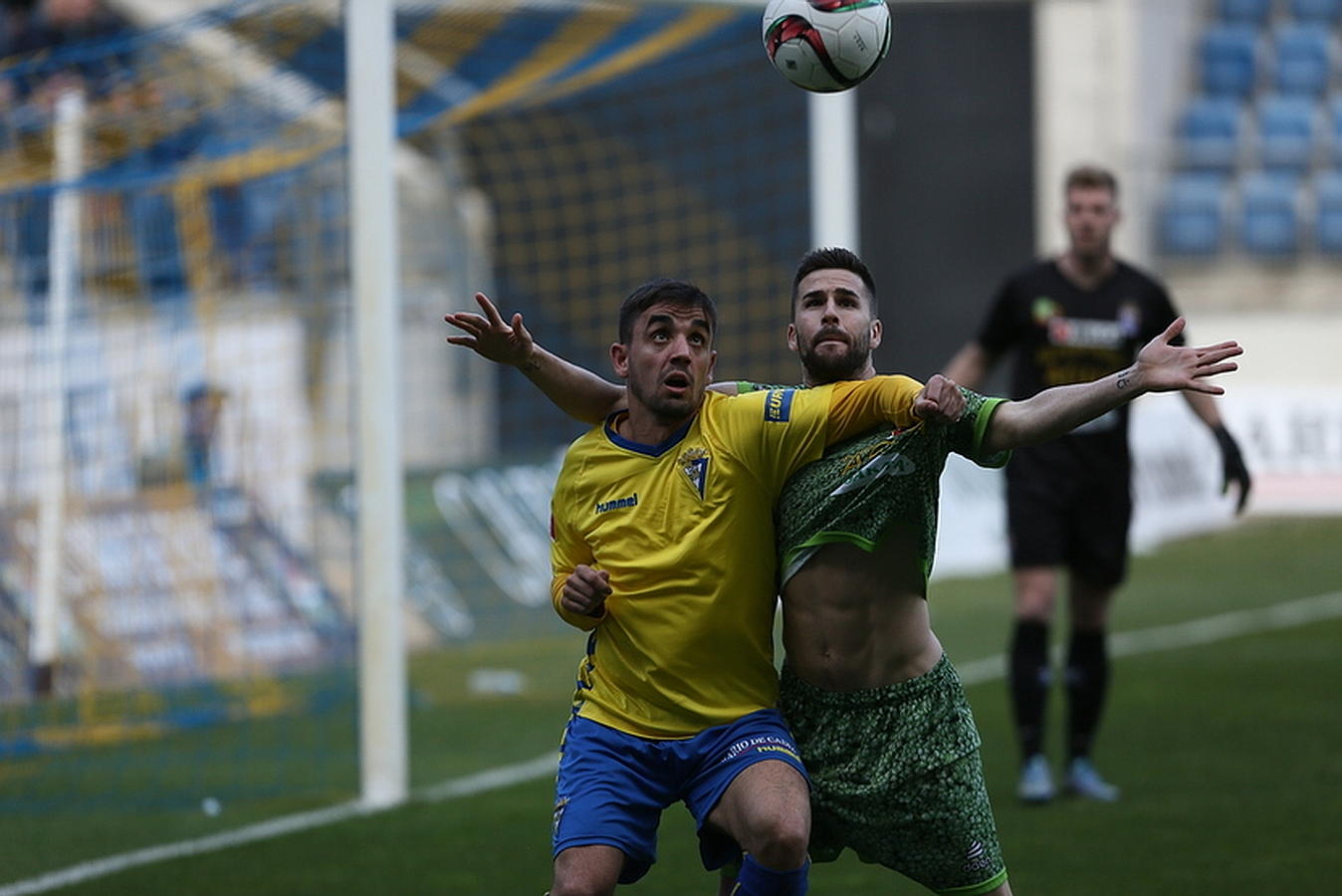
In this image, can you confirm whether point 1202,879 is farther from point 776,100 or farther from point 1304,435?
point 1304,435

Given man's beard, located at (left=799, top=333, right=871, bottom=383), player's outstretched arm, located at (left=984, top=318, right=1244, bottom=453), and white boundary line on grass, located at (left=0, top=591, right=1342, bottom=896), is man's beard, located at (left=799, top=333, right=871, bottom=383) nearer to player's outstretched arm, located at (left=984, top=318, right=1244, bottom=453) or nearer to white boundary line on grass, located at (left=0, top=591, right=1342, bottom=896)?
player's outstretched arm, located at (left=984, top=318, right=1244, bottom=453)

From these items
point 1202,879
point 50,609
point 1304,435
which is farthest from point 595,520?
point 1304,435

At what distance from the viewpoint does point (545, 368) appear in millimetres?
5215

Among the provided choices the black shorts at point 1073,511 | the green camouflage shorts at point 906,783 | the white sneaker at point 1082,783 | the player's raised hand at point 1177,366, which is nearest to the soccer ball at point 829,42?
the player's raised hand at point 1177,366

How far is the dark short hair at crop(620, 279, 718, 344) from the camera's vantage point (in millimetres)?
4930

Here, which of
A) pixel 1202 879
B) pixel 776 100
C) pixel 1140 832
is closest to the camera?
pixel 1202 879

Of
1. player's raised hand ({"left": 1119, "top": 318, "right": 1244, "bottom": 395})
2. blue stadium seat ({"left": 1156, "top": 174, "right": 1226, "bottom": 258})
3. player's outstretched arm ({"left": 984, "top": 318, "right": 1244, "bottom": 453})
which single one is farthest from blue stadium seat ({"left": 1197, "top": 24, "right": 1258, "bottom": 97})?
player's raised hand ({"left": 1119, "top": 318, "right": 1244, "bottom": 395})

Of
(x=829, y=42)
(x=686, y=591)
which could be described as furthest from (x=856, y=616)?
(x=829, y=42)

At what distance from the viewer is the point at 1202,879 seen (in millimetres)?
6656

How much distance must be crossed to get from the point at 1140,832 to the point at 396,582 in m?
2.90

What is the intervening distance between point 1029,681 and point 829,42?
3399mm

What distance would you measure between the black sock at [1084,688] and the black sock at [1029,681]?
0.40 ft

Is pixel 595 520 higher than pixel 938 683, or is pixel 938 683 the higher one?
pixel 595 520

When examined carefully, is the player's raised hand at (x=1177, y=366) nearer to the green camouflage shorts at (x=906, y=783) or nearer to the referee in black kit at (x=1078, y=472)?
the green camouflage shorts at (x=906, y=783)
